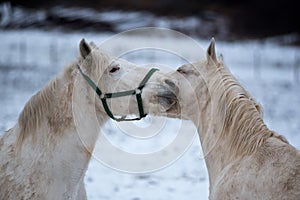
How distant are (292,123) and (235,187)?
8204 millimetres

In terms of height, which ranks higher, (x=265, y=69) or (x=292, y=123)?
(x=265, y=69)

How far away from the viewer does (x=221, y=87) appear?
324 cm

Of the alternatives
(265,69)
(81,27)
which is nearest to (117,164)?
(265,69)

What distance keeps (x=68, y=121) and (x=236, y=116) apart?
119 centimetres

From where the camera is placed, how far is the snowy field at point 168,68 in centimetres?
618

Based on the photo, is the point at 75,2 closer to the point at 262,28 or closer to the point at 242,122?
the point at 262,28

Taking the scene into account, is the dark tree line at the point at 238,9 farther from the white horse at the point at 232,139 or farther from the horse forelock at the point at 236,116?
the horse forelock at the point at 236,116

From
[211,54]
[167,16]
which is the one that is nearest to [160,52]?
[167,16]

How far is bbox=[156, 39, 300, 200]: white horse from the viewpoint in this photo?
265 centimetres

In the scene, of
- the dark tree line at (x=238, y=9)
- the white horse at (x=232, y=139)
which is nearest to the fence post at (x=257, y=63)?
the dark tree line at (x=238, y=9)

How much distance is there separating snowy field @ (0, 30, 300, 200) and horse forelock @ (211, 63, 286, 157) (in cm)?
56

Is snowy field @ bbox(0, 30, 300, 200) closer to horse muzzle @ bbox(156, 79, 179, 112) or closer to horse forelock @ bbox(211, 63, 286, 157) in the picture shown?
horse muzzle @ bbox(156, 79, 179, 112)

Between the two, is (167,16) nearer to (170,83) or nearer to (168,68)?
(168,68)

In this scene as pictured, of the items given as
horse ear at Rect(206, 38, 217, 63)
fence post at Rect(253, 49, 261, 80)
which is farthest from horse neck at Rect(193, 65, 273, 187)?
fence post at Rect(253, 49, 261, 80)
